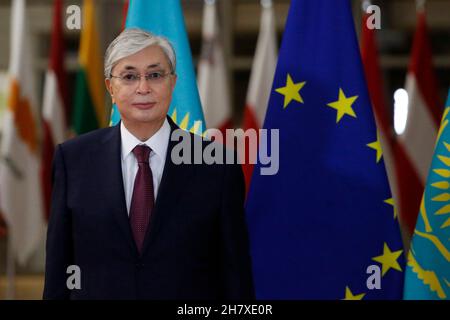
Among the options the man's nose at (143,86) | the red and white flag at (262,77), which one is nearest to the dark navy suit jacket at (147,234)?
the man's nose at (143,86)

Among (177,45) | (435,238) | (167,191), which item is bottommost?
(435,238)

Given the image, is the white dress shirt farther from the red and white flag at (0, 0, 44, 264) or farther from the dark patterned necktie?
the red and white flag at (0, 0, 44, 264)

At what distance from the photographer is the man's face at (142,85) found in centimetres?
171

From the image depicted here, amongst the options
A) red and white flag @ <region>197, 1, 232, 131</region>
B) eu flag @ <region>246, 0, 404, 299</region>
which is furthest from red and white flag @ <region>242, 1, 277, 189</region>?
eu flag @ <region>246, 0, 404, 299</region>

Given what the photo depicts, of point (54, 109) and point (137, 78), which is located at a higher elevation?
point (54, 109)

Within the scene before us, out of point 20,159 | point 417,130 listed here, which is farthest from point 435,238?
point 20,159

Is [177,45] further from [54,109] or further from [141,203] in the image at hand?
[54,109]

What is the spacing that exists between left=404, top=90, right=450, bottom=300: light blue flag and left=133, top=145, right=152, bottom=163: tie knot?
3.58ft

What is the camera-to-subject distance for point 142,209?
171 cm

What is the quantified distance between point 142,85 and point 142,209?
0.28 m

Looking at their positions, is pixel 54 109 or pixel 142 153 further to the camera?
pixel 54 109

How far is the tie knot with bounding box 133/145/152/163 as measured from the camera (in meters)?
1.73

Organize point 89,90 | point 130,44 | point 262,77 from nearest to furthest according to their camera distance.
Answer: point 130,44 → point 89,90 → point 262,77
